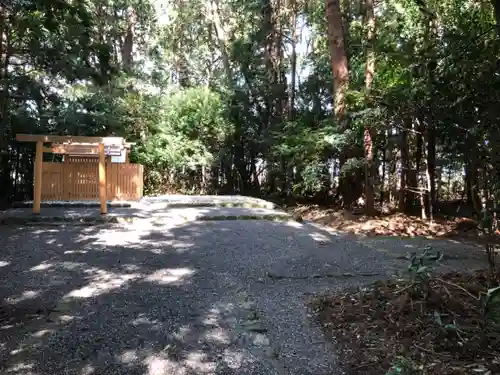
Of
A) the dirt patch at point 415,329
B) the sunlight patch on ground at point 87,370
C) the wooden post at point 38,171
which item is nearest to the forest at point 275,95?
the dirt patch at point 415,329

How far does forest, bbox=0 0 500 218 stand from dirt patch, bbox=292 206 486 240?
14.1 inches

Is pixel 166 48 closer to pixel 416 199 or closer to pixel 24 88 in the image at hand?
Answer: pixel 24 88

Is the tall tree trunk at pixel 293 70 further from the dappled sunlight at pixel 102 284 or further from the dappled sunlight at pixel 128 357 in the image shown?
the dappled sunlight at pixel 128 357

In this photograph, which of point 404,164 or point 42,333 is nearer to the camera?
point 42,333

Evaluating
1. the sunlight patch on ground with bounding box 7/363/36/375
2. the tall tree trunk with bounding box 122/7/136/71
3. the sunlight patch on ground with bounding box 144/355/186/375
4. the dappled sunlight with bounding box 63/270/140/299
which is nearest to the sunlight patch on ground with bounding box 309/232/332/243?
the dappled sunlight with bounding box 63/270/140/299

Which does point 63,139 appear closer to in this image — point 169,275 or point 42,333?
point 169,275

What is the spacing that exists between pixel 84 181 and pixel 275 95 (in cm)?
739

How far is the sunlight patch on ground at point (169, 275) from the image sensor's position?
4488 millimetres

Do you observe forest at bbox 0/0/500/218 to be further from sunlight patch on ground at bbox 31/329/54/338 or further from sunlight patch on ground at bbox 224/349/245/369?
sunlight patch on ground at bbox 31/329/54/338

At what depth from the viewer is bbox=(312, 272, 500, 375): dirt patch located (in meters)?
2.40

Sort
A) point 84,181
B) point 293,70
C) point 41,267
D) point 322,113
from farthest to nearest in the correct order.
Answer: point 293,70
point 322,113
point 84,181
point 41,267

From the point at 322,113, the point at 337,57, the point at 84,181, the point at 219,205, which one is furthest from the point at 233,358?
the point at 322,113

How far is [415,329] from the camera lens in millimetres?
2846

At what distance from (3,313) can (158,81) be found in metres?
15.4
